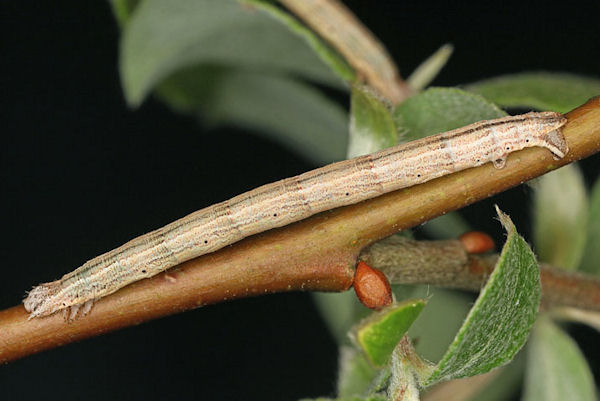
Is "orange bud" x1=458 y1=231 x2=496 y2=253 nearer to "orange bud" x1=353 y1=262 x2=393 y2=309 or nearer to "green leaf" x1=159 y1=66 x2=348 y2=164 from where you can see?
"orange bud" x1=353 y1=262 x2=393 y2=309

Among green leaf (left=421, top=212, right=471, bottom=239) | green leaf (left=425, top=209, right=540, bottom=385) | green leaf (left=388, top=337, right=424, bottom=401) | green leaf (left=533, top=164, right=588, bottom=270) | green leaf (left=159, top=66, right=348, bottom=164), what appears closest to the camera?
green leaf (left=425, top=209, right=540, bottom=385)

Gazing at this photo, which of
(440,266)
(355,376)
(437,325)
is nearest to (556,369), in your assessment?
(355,376)

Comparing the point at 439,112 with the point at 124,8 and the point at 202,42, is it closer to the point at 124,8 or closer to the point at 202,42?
the point at 202,42

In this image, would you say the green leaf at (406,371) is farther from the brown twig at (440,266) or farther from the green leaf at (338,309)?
the green leaf at (338,309)

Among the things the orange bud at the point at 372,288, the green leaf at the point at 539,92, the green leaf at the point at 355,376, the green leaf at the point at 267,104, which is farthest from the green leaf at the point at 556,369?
the green leaf at the point at 267,104

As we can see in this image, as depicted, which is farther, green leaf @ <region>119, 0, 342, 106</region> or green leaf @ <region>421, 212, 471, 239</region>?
green leaf @ <region>421, 212, 471, 239</region>

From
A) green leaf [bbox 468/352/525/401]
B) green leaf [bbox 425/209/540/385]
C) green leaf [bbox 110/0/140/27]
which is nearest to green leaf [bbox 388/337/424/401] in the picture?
green leaf [bbox 425/209/540/385]
